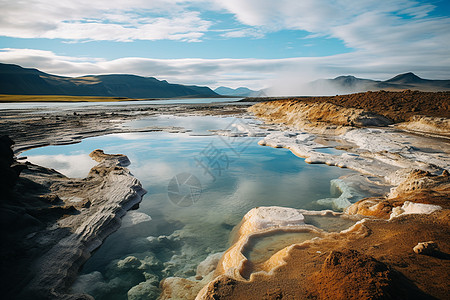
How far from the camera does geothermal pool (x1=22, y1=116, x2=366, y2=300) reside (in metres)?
4.56

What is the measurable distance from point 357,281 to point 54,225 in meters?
5.76

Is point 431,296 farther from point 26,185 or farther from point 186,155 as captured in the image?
point 186,155

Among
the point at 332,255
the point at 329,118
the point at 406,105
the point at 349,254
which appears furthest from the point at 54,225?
the point at 406,105

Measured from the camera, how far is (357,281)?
8.84ft

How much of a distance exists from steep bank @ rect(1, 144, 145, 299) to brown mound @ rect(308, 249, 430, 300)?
3.56m

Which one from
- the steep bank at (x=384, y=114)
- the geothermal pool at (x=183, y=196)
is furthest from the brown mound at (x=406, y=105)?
the geothermal pool at (x=183, y=196)

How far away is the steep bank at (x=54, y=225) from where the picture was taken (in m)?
3.73

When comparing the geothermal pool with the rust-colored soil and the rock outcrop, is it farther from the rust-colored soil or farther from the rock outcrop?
the rock outcrop

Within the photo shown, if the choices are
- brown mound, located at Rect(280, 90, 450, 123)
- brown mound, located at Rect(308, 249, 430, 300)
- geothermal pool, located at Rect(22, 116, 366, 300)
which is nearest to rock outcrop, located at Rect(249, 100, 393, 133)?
brown mound, located at Rect(280, 90, 450, 123)

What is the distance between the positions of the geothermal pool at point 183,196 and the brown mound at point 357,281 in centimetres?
157

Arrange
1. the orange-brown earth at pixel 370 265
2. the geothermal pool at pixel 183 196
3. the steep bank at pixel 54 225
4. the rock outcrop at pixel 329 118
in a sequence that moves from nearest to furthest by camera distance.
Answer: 1. the orange-brown earth at pixel 370 265
2. the steep bank at pixel 54 225
3. the geothermal pool at pixel 183 196
4. the rock outcrop at pixel 329 118

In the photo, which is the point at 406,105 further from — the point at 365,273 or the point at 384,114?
the point at 365,273

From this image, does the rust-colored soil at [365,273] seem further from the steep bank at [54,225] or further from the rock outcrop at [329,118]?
the rock outcrop at [329,118]

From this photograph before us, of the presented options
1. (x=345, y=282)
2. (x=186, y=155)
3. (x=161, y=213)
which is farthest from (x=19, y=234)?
(x=186, y=155)
